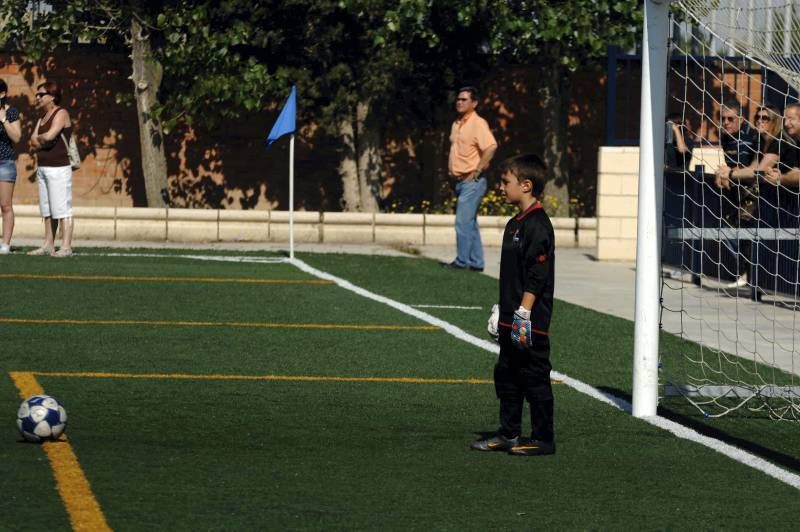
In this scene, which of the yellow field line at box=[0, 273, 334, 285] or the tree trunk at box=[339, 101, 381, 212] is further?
the tree trunk at box=[339, 101, 381, 212]

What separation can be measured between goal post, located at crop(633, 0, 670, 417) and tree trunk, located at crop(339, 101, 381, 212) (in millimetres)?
13712

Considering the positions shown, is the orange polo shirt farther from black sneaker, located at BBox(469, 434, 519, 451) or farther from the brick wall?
black sneaker, located at BBox(469, 434, 519, 451)

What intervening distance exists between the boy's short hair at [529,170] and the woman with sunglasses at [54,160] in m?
10.6

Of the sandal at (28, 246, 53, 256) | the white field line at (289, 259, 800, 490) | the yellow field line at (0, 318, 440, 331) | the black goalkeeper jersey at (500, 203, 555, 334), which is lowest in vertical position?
the white field line at (289, 259, 800, 490)

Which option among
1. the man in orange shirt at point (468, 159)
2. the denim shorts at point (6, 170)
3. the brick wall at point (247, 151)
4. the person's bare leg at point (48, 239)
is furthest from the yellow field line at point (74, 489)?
the brick wall at point (247, 151)

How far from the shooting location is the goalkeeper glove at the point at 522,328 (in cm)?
751

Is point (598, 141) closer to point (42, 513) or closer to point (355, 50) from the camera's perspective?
point (355, 50)

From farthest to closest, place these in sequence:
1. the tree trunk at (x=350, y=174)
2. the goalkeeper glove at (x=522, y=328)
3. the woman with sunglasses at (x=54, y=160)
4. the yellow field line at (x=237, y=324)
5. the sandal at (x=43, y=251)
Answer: the tree trunk at (x=350, y=174) < the sandal at (x=43, y=251) < the woman with sunglasses at (x=54, y=160) < the yellow field line at (x=237, y=324) < the goalkeeper glove at (x=522, y=328)

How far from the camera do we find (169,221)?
21516mm

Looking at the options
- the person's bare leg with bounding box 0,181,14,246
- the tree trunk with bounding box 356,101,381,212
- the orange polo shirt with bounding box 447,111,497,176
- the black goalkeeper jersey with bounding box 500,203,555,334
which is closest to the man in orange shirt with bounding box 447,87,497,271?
the orange polo shirt with bounding box 447,111,497,176

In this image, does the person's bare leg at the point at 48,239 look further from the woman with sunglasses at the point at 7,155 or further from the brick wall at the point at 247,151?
the brick wall at the point at 247,151

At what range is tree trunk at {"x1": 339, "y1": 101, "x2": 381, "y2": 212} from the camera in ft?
74.2

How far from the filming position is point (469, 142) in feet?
57.2

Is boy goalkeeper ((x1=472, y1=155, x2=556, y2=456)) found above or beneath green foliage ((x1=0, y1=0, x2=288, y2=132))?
beneath
